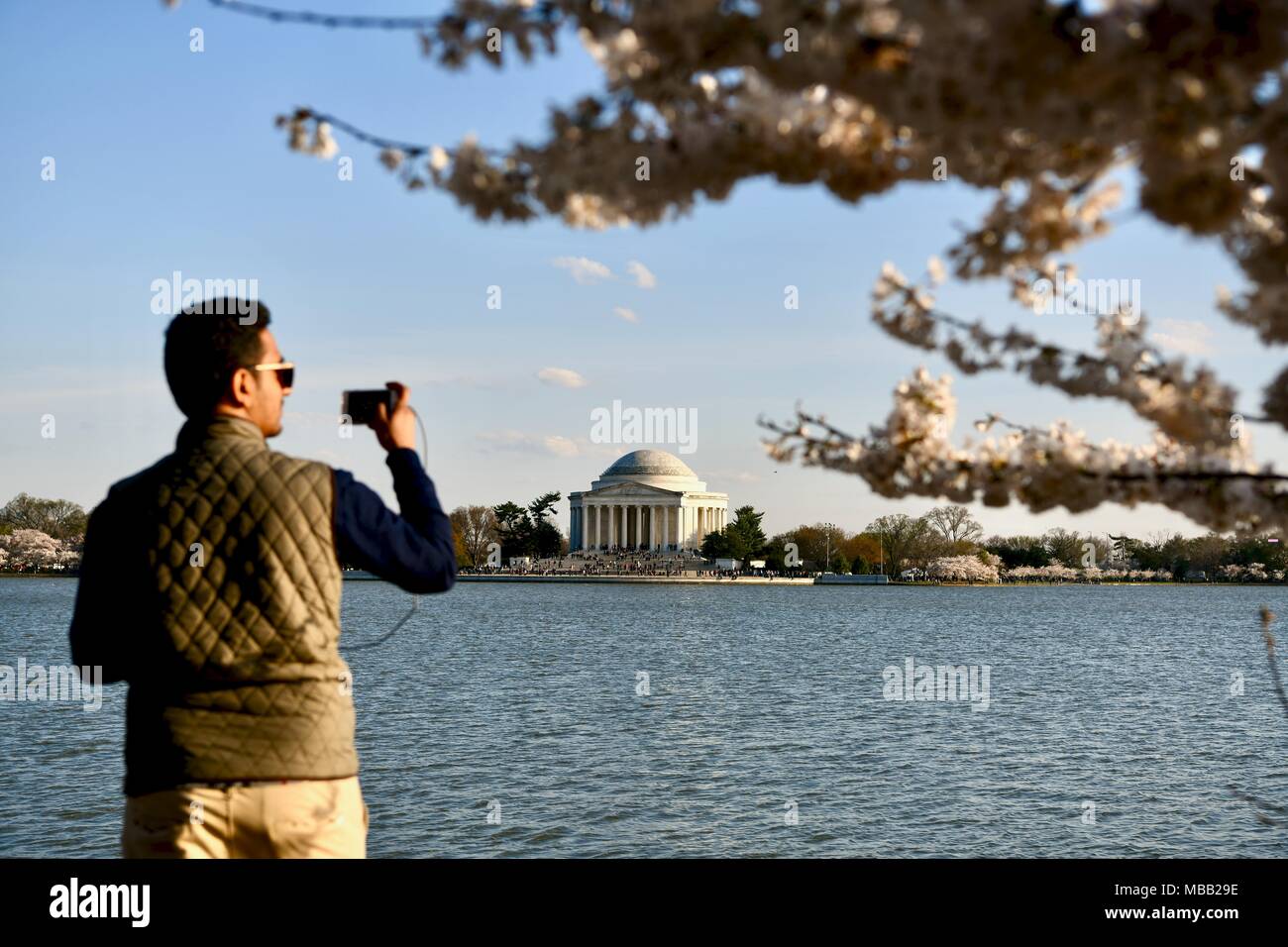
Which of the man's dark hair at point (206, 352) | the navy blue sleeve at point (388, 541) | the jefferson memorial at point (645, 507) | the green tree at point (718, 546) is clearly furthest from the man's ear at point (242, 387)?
the jefferson memorial at point (645, 507)

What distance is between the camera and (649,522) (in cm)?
13688

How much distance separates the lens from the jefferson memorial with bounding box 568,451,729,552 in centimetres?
13462

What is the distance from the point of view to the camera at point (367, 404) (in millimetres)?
3395

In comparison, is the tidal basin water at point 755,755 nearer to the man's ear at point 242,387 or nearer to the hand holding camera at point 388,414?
the man's ear at point 242,387

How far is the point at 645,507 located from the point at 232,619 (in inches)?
5242

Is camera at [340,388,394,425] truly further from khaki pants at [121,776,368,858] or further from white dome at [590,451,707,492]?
white dome at [590,451,707,492]

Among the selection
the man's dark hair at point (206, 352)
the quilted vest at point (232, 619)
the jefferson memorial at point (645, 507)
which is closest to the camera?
the quilted vest at point (232, 619)

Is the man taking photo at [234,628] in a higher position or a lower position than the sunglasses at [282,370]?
lower

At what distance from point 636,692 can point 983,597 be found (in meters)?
80.6

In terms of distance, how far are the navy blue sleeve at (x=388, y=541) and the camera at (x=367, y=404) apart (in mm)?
400

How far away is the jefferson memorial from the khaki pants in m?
131

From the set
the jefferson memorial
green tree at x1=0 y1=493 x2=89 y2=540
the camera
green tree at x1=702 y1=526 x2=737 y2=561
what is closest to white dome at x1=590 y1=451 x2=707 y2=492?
the jefferson memorial
